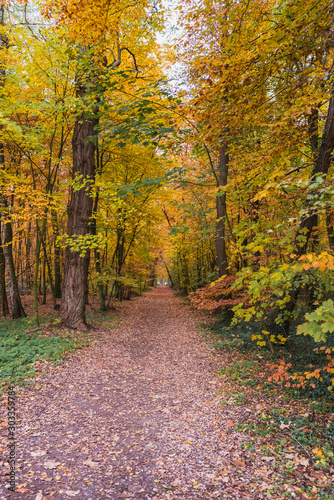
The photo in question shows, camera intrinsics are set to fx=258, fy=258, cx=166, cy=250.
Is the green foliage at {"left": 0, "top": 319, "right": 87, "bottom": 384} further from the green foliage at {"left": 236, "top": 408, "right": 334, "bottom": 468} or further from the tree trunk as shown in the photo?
the green foliage at {"left": 236, "top": 408, "right": 334, "bottom": 468}

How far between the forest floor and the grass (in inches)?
11.7

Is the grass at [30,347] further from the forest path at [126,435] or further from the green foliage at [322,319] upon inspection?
the green foliage at [322,319]

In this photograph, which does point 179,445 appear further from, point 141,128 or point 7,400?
point 141,128

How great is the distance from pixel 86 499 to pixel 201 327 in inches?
325

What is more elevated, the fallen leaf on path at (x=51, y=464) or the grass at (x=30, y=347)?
the grass at (x=30, y=347)

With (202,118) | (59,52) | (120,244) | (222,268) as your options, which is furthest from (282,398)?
(120,244)

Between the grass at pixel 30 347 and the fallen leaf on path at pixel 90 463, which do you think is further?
the grass at pixel 30 347

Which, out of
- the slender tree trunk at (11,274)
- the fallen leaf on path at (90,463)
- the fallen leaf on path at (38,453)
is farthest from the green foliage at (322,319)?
the slender tree trunk at (11,274)

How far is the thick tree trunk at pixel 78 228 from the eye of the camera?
848 centimetres

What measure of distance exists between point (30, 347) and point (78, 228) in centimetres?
384

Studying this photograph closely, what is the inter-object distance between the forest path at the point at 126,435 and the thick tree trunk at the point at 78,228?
84.9 inches

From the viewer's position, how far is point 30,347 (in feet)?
20.3

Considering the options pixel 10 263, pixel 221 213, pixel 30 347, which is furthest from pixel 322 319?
pixel 10 263

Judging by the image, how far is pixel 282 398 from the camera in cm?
433
